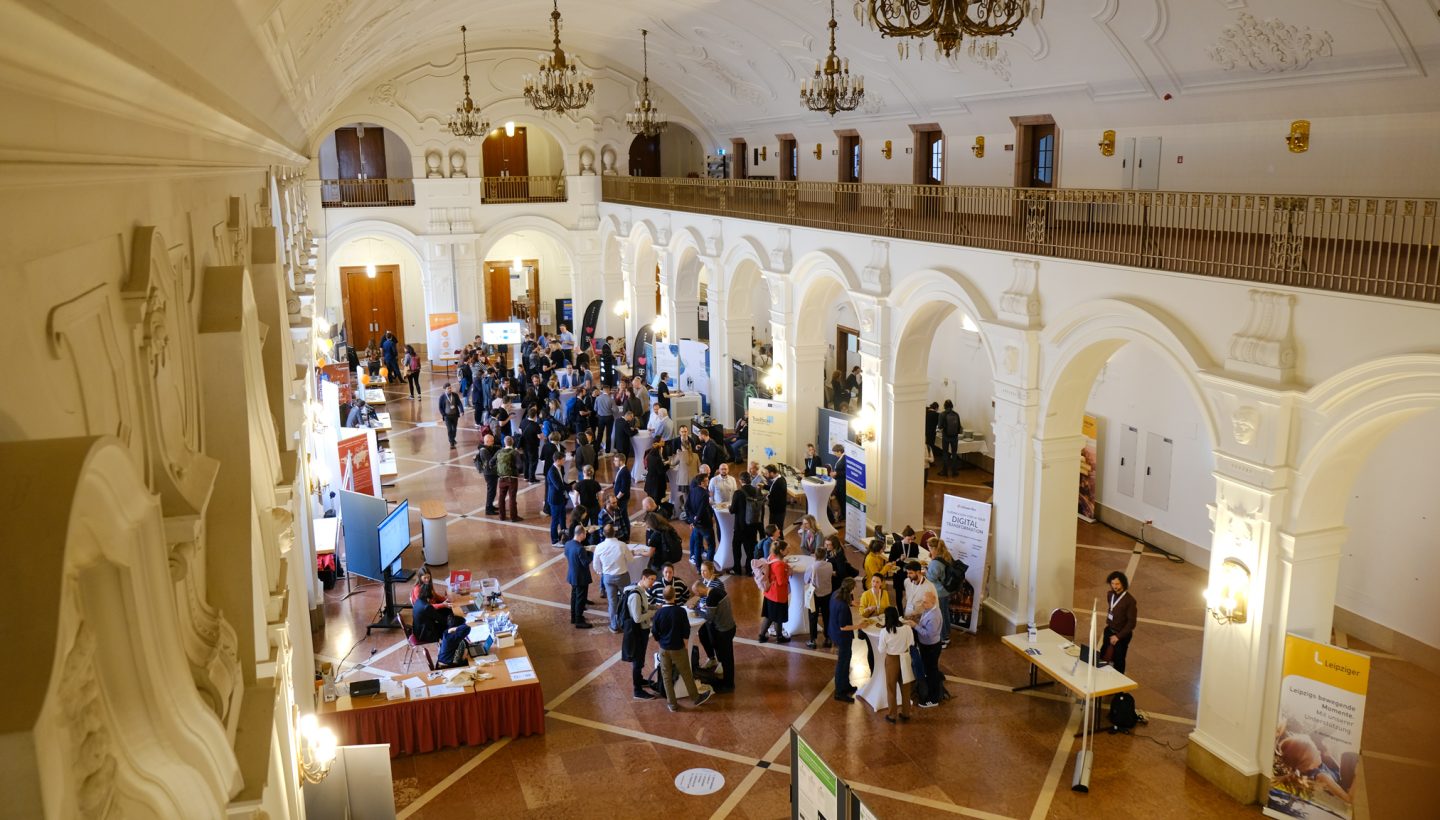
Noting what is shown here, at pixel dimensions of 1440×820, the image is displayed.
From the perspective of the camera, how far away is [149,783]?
2.04m

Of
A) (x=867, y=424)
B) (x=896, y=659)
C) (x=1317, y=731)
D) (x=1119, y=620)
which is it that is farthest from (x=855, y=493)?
(x=1317, y=731)

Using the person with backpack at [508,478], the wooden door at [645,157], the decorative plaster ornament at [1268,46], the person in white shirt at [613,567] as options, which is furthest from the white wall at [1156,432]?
the wooden door at [645,157]

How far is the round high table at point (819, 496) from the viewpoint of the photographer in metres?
15.4

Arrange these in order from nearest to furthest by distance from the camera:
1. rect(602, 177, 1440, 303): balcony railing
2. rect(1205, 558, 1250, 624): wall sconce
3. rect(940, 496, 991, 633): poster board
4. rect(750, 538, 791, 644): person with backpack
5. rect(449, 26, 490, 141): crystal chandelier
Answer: rect(602, 177, 1440, 303): balcony railing < rect(1205, 558, 1250, 624): wall sconce < rect(750, 538, 791, 644): person with backpack < rect(940, 496, 991, 633): poster board < rect(449, 26, 490, 141): crystal chandelier

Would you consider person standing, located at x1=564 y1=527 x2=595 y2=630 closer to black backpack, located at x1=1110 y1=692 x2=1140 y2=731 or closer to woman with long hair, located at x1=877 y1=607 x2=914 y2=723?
woman with long hair, located at x1=877 y1=607 x2=914 y2=723

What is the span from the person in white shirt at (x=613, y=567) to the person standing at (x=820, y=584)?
2072 mm

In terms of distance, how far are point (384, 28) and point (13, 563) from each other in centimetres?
1635

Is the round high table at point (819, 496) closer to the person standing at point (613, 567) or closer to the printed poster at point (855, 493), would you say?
the printed poster at point (855, 493)

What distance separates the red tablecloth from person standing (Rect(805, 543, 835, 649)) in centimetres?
327

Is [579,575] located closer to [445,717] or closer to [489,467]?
[445,717]

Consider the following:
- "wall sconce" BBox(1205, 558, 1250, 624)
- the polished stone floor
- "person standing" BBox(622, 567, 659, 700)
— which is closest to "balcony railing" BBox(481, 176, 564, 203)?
the polished stone floor

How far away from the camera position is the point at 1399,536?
12016 mm

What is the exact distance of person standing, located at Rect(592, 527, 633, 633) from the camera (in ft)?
39.7

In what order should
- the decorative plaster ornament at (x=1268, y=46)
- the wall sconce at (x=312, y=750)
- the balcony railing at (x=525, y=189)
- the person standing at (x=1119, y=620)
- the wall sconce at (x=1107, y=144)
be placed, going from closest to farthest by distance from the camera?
1. the wall sconce at (x=312, y=750)
2. the person standing at (x=1119, y=620)
3. the decorative plaster ornament at (x=1268, y=46)
4. the wall sconce at (x=1107, y=144)
5. the balcony railing at (x=525, y=189)
